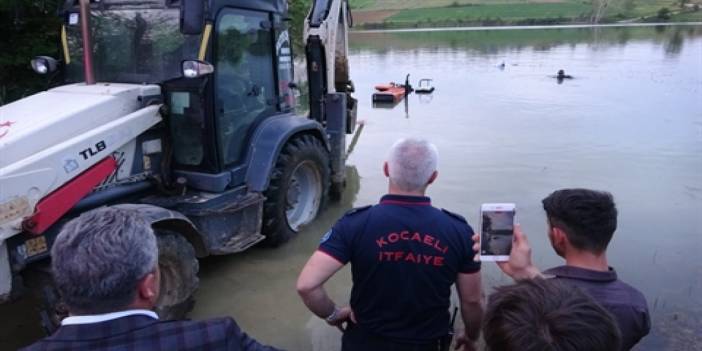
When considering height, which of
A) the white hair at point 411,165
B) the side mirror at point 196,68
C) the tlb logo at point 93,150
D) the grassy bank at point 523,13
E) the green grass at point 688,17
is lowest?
the tlb logo at point 93,150

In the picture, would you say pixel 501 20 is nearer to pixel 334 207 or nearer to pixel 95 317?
A: pixel 334 207

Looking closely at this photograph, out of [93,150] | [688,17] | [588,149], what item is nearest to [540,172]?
[588,149]

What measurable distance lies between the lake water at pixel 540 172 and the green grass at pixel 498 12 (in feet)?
142

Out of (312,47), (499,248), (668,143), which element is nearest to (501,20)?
(668,143)

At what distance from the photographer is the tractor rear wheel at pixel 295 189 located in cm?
514

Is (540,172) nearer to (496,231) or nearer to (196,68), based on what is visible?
(196,68)

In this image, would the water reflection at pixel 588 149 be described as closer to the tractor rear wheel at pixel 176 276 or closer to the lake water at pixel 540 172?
the lake water at pixel 540 172

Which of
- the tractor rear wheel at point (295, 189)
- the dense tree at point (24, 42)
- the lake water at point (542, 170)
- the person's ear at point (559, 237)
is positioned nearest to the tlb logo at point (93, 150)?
the lake water at point (542, 170)

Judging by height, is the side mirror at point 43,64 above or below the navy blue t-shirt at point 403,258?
above

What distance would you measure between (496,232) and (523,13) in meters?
68.6


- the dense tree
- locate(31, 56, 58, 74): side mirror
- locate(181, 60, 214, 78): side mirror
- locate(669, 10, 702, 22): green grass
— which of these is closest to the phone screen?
locate(181, 60, 214, 78): side mirror

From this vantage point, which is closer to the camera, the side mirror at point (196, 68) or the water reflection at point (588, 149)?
the side mirror at point (196, 68)

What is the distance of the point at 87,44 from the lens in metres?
4.44

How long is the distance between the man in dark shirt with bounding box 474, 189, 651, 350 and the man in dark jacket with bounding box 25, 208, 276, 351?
3.83ft
